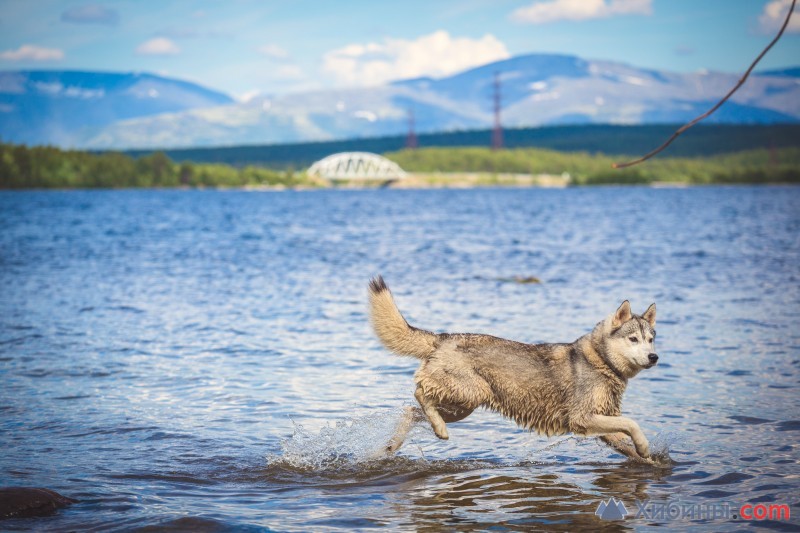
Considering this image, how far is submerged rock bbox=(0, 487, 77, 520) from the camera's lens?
24.7 feet

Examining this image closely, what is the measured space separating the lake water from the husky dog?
0.52 metres

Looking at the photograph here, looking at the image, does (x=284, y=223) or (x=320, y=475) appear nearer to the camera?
(x=320, y=475)

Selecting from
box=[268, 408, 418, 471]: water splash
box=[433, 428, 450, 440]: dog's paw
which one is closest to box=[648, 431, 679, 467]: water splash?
box=[433, 428, 450, 440]: dog's paw

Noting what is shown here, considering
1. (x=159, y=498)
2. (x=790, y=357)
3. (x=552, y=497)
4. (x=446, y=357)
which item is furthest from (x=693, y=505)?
(x=790, y=357)

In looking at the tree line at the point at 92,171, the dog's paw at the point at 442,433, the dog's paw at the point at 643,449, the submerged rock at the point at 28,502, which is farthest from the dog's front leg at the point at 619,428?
the tree line at the point at 92,171

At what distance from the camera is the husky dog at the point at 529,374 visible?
30.0 ft

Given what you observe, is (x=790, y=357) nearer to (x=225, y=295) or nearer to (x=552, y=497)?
(x=552, y=497)

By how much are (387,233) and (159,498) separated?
4636 centimetres

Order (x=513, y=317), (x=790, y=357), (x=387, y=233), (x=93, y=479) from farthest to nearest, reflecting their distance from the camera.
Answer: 1. (x=387, y=233)
2. (x=513, y=317)
3. (x=790, y=357)
4. (x=93, y=479)

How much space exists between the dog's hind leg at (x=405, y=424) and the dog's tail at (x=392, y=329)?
2.17 feet

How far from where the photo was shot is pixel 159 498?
26.9ft

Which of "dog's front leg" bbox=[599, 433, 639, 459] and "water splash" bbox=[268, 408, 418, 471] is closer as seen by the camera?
"dog's front leg" bbox=[599, 433, 639, 459]

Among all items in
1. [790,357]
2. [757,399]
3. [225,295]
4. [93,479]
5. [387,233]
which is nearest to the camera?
[93,479]

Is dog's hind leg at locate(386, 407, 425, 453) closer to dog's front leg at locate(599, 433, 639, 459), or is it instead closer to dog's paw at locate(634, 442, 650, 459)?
dog's front leg at locate(599, 433, 639, 459)
